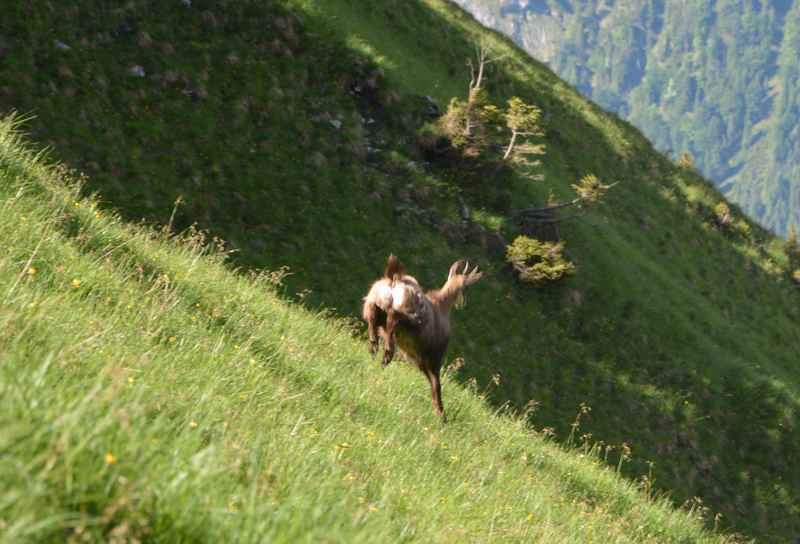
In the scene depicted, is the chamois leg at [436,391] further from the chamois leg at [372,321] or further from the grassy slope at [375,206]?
the grassy slope at [375,206]

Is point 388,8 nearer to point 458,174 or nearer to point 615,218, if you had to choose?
point 458,174

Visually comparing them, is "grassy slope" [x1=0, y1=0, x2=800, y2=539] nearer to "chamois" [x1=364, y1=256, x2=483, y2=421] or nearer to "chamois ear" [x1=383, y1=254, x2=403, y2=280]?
"chamois" [x1=364, y1=256, x2=483, y2=421]

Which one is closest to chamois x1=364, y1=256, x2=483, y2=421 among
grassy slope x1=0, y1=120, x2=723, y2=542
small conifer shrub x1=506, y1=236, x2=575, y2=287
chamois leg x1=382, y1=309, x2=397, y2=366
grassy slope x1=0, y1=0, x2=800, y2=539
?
chamois leg x1=382, y1=309, x2=397, y2=366

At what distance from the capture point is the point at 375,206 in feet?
98.8

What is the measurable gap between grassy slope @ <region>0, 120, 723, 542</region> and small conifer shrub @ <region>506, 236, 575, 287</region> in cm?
1952

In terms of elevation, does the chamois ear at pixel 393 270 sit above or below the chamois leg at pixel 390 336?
above

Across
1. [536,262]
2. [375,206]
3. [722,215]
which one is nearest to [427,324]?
[375,206]

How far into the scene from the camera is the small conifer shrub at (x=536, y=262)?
3250 cm

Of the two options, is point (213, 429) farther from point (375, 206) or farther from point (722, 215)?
point (722, 215)

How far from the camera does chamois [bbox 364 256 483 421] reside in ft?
29.5

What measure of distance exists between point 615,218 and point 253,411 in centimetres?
4097

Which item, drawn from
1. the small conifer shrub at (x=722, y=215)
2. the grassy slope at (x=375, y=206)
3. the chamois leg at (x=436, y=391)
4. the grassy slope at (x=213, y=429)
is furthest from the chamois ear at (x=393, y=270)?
the small conifer shrub at (x=722, y=215)

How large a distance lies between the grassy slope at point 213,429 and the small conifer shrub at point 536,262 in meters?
19.5

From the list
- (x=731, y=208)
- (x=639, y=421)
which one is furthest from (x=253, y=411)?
(x=731, y=208)
